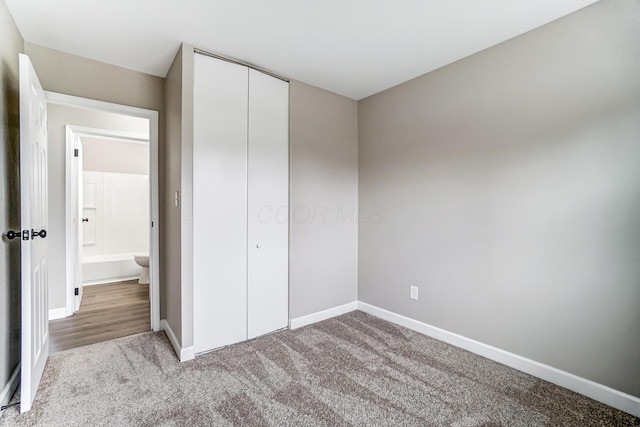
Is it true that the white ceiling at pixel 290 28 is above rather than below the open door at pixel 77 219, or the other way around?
above

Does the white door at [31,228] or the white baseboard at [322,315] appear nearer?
the white door at [31,228]

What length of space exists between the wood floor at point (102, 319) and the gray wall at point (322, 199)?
1.67 metres

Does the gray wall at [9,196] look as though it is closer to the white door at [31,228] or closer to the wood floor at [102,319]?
the white door at [31,228]

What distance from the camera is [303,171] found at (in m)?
2.97

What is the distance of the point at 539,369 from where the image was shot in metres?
2.02

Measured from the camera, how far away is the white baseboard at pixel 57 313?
119 inches

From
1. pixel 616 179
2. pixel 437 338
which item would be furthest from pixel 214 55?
pixel 437 338

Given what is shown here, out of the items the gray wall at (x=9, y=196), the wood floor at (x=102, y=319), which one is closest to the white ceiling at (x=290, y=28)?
the gray wall at (x=9, y=196)

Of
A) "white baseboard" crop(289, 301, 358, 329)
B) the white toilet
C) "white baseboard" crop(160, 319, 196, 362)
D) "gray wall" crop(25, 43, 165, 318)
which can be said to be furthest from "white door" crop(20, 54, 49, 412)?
the white toilet

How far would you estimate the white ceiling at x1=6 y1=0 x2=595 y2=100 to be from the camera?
1.81 metres

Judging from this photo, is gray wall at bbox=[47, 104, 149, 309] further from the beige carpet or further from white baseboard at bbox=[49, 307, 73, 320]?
the beige carpet

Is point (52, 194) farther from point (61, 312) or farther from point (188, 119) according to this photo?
point (188, 119)

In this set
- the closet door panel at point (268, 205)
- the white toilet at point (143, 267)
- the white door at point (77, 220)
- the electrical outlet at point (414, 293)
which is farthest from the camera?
the white toilet at point (143, 267)

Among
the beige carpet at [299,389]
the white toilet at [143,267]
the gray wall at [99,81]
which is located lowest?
the beige carpet at [299,389]
